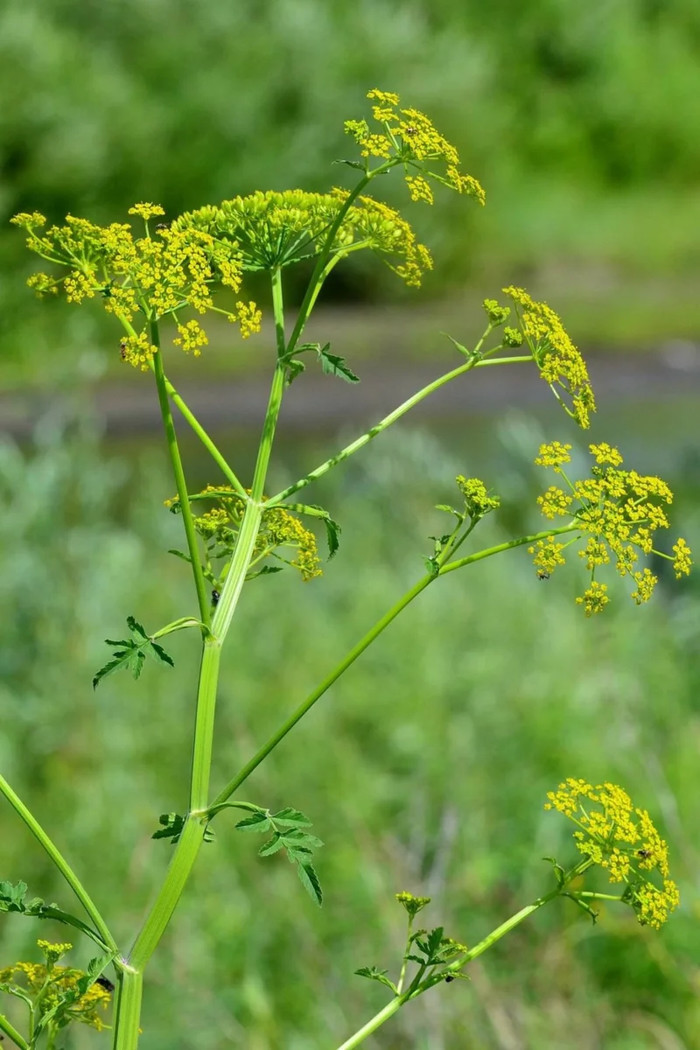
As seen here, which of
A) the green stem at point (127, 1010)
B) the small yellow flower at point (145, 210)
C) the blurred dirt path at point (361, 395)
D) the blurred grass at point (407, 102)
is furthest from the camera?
the blurred dirt path at point (361, 395)

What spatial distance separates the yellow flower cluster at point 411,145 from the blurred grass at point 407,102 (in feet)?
19.3

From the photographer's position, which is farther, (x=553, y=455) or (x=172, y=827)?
(x=553, y=455)

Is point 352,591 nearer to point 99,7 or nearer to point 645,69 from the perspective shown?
point 99,7

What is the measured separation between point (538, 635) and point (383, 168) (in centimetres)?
318

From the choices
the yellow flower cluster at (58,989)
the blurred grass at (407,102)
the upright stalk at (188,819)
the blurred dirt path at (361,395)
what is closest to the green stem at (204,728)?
the upright stalk at (188,819)

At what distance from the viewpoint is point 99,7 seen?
13055 millimetres

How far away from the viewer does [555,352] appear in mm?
970

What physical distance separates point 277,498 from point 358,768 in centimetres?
260

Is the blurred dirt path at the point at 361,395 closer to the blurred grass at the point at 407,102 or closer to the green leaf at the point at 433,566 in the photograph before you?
the blurred grass at the point at 407,102

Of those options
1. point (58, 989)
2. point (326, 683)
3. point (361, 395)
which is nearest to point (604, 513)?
point (326, 683)

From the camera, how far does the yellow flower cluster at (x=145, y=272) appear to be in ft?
2.84

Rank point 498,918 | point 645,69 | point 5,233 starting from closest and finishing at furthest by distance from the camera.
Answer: point 498,918, point 5,233, point 645,69

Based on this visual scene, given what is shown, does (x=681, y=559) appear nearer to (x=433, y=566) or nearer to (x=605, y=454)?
(x=605, y=454)

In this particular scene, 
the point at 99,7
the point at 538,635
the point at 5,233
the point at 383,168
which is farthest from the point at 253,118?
the point at 383,168
